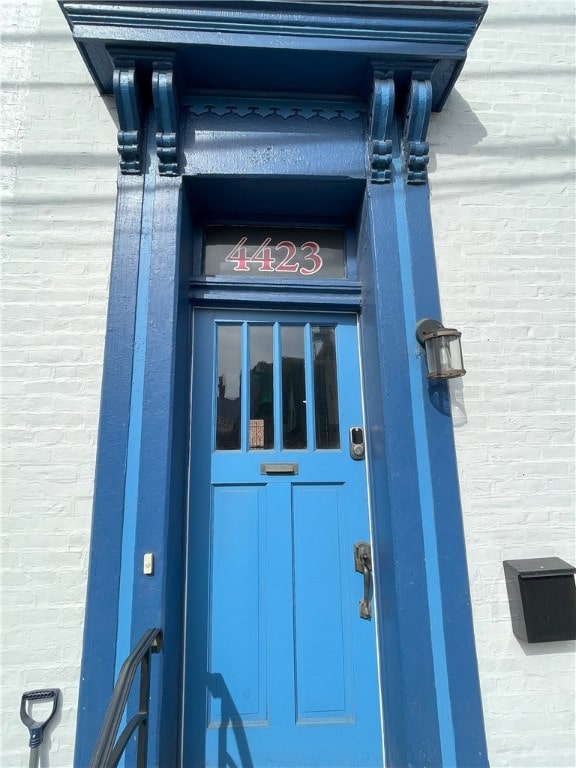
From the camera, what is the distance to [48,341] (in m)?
2.35

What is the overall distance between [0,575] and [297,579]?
137cm

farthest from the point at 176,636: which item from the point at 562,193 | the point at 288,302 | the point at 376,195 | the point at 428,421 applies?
the point at 562,193

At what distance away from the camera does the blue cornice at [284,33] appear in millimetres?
2297

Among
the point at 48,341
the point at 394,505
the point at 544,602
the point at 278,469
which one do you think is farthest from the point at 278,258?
the point at 544,602

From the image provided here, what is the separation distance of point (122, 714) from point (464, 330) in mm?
2190

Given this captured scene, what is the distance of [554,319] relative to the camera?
2535mm

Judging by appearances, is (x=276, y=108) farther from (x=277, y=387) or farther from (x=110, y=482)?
(x=110, y=482)

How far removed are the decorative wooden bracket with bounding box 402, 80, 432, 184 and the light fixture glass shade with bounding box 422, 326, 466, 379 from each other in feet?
2.98

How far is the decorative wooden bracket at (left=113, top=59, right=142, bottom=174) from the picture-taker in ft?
7.70

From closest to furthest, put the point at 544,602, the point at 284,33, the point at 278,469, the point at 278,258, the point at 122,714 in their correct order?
the point at 122,714 < the point at 544,602 < the point at 284,33 < the point at 278,469 < the point at 278,258

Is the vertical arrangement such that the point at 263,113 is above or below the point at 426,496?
above

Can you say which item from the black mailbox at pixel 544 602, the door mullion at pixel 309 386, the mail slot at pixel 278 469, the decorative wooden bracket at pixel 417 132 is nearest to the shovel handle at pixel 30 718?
the mail slot at pixel 278 469

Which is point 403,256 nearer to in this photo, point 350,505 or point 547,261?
point 547,261

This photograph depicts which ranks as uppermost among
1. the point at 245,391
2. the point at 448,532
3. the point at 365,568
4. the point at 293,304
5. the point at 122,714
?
the point at 293,304
